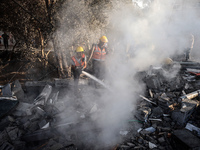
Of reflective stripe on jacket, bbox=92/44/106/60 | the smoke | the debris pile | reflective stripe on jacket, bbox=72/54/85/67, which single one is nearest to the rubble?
the debris pile

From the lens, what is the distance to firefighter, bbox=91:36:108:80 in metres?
6.11

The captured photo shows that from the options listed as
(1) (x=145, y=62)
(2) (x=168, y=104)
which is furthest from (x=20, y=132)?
(1) (x=145, y=62)

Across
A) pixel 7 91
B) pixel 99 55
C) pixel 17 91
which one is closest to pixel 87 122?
pixel 99 55

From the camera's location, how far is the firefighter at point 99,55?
611 centimetres

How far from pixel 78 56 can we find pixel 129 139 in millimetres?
3649

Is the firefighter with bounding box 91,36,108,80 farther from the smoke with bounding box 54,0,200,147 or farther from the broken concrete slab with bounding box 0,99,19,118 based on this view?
the broken concrete slab with bounding box 0,99,19,118

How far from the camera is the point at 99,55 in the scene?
615cm

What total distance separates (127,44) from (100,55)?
12.8 feet

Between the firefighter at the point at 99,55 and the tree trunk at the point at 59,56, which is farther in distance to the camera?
the tree trunk at the point at 59,56

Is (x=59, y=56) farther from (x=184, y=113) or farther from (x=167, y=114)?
(x=184, y=113)

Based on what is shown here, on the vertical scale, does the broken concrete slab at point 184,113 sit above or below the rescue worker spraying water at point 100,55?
below

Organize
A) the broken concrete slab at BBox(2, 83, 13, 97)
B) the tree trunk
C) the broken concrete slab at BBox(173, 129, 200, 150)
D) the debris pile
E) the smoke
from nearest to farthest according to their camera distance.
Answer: the broken concrete slab at BBox(173, 129, 200, 150) < the debris pile < the smoke < the broken concrete slab at BBox(2, 83, 13, 97) < the tree trunk

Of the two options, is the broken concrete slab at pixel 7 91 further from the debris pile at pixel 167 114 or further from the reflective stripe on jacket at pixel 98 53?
the debris pile at pixel 167 114

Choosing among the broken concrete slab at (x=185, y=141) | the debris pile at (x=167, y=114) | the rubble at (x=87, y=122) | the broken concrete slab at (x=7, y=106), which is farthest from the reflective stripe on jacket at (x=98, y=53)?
the broken concrete slab at (x=185, y=141)
